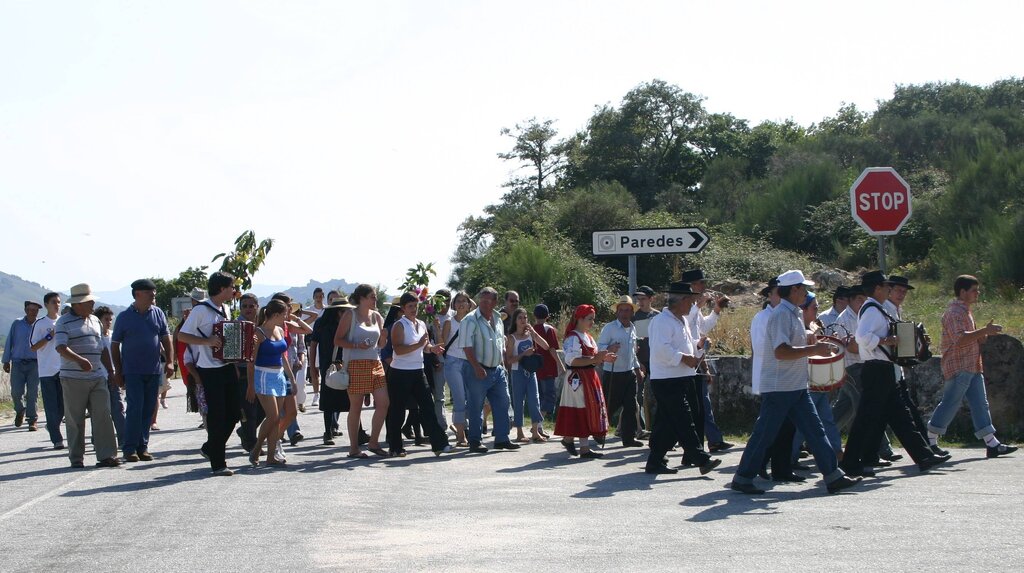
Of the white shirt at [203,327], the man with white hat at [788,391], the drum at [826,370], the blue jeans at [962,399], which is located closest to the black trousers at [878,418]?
the drum at [826,370]

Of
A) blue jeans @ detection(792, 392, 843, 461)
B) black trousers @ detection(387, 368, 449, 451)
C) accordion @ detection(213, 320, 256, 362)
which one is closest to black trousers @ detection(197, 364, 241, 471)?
accordion @ detection(213, 320, 256, 362)

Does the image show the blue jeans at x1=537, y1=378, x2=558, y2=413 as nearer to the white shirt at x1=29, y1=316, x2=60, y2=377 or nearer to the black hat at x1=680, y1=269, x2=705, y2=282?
the black hat at x1=680, y1=269, x2=705, y2=282

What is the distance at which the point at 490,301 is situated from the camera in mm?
13148

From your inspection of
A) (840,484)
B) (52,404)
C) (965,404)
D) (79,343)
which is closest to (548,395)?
(965,404)

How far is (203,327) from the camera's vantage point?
10914mm

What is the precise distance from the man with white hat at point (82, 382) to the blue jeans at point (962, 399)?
8.59 metres

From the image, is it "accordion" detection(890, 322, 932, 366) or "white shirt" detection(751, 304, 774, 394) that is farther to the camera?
"accordion" detection(890, 322, 932, 366)

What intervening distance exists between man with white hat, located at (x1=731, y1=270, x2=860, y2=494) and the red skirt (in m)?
2.85

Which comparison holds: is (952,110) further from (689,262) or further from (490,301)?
(490,301)

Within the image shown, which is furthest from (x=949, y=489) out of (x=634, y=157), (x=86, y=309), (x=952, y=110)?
(x=952, y=110)

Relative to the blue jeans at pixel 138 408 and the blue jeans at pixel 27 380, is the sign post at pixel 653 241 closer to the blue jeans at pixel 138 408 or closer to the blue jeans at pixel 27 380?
the blue jeans at pixel 138 408

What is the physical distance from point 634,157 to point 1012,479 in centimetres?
4436

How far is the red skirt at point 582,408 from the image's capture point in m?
12.1

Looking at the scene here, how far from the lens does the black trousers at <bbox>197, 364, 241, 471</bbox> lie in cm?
1076
